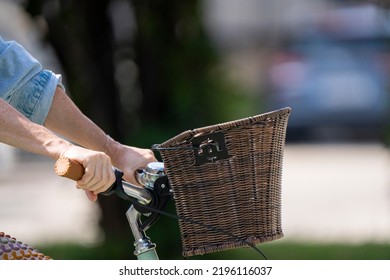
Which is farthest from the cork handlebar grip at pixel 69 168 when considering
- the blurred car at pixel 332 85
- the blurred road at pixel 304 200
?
the blurred car at pixel 332 85

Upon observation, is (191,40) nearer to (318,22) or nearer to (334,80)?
(334,80)

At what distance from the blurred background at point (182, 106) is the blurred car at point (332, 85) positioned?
0.9 inches

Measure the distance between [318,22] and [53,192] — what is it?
7515 mm

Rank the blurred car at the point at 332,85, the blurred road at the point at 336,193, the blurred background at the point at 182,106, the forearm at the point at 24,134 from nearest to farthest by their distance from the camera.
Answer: the forearm at the point at 24,134, the blurred background at the point at 182,106, the blurred road at the point at 336,193, the blurred car at the point at 332,85

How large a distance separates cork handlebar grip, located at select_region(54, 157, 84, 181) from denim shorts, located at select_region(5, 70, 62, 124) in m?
0.46

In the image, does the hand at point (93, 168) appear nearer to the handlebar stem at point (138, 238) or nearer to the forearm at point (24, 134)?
the forearm at point (24, 134)

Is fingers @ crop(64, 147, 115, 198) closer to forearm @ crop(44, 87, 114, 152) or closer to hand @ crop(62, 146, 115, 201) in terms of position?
hand @ crop(62, 146, 115, 201)

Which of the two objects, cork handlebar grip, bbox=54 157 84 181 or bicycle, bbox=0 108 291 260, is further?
bicycle, bbox=0 108 291 260

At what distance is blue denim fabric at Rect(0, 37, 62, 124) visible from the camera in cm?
264

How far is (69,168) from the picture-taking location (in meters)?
2.23

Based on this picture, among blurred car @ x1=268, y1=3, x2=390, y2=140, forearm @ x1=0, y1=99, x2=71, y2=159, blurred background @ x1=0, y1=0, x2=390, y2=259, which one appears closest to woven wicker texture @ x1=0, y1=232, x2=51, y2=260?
forearm @ x1=0, y1=99, x2=71, y2=159

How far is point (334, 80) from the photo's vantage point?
15242mm

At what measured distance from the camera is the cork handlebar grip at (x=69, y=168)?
87.8 inches

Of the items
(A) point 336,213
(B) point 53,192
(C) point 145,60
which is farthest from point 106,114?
(B) point 53,192
